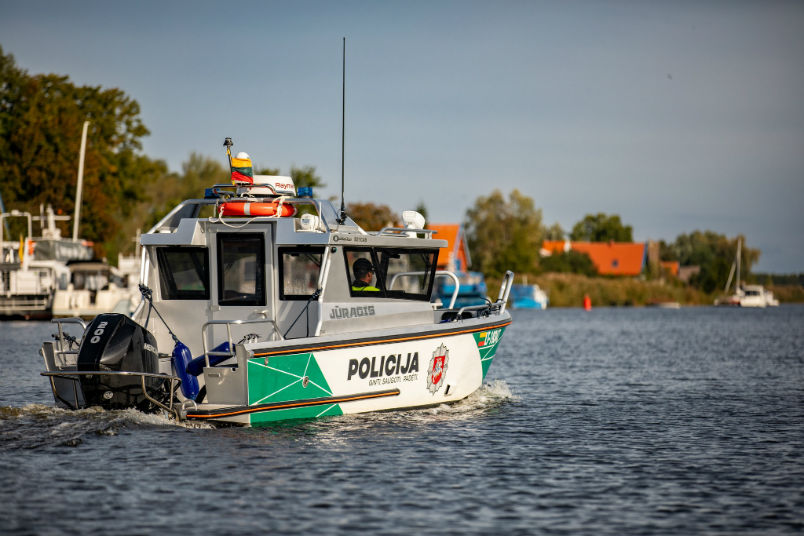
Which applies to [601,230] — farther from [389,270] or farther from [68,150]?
[389,270]

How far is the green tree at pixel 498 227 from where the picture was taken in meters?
105

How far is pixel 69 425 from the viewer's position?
12.8m

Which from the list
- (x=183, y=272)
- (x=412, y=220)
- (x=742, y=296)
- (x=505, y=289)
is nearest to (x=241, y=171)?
(x=183, y=272)

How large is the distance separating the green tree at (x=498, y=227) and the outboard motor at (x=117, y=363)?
87804 mm

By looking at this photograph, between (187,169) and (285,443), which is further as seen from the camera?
(187,169)

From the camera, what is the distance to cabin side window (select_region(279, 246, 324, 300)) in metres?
14.0

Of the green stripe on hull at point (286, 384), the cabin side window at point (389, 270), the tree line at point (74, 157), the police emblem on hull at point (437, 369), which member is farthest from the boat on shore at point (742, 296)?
the green stripe on hull at point (286, 384)

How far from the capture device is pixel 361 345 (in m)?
13.8

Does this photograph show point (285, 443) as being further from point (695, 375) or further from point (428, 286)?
point (695, 375)

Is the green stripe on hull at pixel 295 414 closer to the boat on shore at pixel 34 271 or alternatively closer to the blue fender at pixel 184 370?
the blue fender at pixel 184 370

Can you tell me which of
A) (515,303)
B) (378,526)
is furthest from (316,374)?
(515,303)

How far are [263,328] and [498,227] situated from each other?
95589 mm

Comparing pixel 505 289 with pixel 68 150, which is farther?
pixel 68 150

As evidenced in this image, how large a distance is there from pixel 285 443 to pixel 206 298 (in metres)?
2.80
